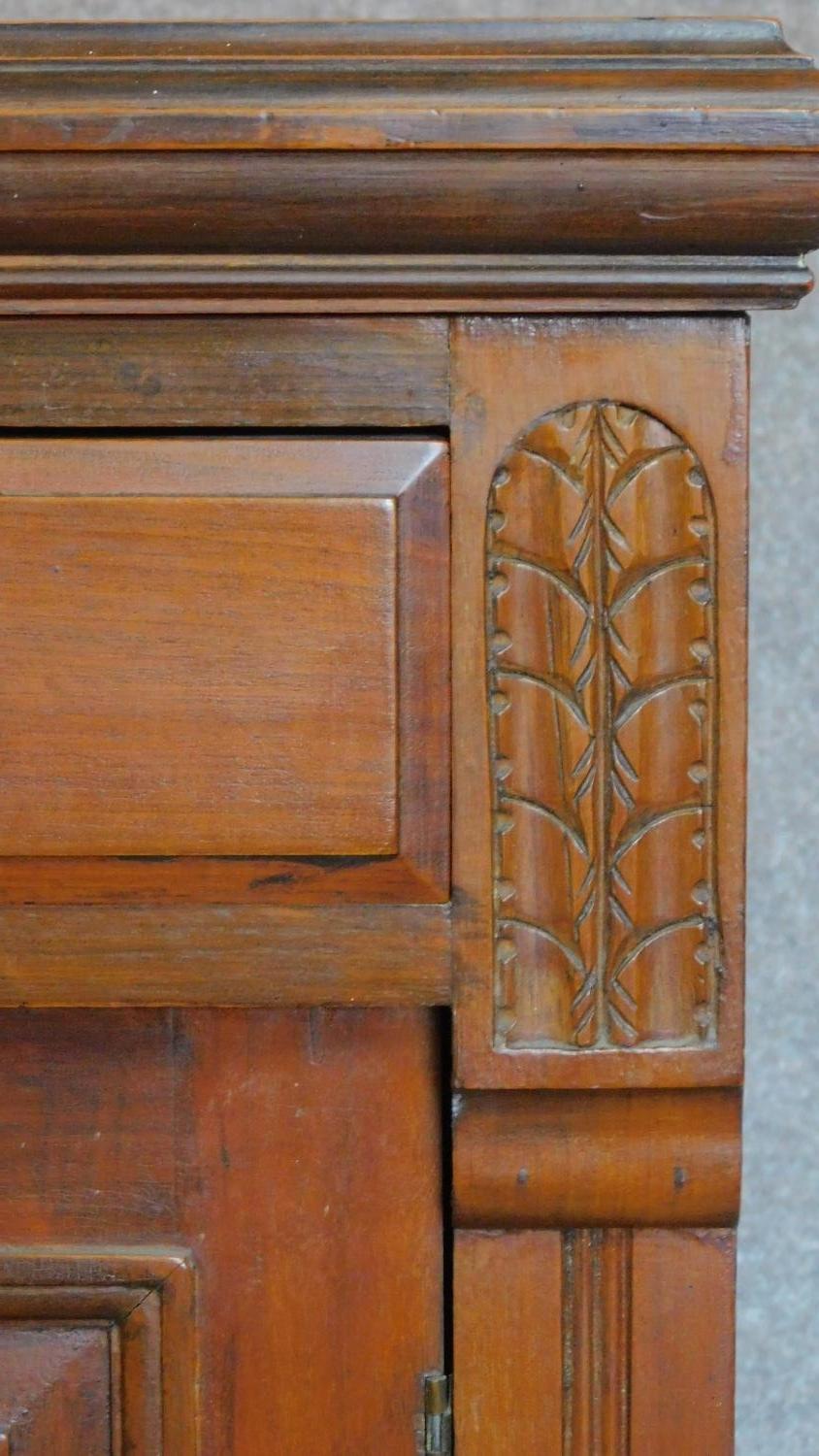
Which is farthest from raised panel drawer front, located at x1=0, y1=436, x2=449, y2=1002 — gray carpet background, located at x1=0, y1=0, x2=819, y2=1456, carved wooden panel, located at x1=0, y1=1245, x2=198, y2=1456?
gray carpet background, located at x1=0, y1=0, x2=819, y2=1456

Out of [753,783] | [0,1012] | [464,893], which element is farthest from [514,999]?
[753,783]

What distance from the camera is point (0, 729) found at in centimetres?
38

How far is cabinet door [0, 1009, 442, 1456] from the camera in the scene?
0.41 metres

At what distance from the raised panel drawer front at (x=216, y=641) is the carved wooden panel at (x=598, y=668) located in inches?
0.7

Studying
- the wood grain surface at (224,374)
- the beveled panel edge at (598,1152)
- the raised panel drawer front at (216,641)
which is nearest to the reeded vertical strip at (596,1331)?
the beveled panel edge at (598,1152)

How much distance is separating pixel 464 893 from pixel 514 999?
33 millimetres

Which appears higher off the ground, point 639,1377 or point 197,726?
point 197,726

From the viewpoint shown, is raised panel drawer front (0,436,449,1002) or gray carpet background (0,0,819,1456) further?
gray carpet background (0,0,819,1456)

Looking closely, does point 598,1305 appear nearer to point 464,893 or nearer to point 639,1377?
point 639,1377

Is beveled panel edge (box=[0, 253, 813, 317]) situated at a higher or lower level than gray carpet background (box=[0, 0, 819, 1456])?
higher

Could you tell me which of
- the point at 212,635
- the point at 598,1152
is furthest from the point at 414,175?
the point at 598,1152

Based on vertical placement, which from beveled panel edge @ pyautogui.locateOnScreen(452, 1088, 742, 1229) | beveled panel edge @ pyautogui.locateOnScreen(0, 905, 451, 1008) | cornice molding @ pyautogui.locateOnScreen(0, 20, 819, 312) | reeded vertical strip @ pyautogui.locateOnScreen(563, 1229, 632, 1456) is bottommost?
reeded vertical strip @ pyautogui.locateOnScreen(563, 1229, 632, 1456)

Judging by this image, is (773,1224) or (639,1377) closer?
(639,1377)

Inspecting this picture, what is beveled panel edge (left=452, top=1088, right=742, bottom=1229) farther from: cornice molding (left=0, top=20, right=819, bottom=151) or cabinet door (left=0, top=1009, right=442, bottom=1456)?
cornice molding (left=0, top=20, right=819, bottom=151)
